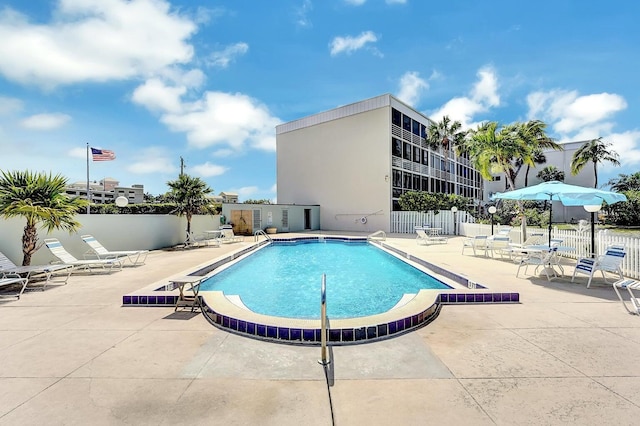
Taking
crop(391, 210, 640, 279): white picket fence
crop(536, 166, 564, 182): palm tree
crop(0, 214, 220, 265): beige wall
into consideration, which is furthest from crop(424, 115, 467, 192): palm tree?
crop(0, 214, 220, 265): beige wall

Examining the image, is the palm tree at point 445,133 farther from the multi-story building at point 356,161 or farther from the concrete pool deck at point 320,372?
the concrete pool deck at point 320,372

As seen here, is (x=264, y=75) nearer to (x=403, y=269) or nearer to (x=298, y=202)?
(x=403, y=269)

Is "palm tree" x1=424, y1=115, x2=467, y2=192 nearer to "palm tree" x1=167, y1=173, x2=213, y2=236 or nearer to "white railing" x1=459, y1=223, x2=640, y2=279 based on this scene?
"white railing" x1=459, y1=223, x2=640, y2=279

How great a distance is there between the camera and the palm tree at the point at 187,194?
14.5 meters

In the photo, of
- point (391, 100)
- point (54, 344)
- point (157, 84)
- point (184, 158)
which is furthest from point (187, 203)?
point (184, 158)

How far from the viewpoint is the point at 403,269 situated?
9664mm

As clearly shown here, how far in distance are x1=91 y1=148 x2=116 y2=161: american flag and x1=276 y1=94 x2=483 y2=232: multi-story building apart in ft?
43.1

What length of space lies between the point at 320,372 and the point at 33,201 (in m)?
8.00

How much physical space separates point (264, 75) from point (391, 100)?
11.0 meters

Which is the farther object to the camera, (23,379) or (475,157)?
(475,157)

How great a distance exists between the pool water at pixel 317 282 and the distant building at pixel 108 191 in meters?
72.6

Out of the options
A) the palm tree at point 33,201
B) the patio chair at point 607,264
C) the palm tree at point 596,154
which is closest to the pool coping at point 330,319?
the patio chair at point 607,264

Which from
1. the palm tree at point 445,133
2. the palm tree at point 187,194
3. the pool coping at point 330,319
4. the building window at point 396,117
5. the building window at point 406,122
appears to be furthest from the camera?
the palm tree at point 445,133

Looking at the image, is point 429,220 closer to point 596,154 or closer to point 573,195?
point 573,195
